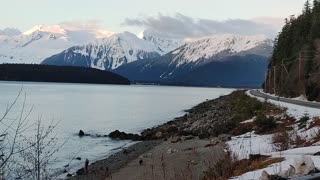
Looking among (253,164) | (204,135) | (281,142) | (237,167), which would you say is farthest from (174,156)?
(253,164)

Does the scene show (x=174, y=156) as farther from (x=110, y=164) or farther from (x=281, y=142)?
(x=281, y=142)

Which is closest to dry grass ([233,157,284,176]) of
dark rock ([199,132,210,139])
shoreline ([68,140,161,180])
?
shoreline ([68,140,161,180])

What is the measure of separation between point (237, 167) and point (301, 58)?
57.7 meters

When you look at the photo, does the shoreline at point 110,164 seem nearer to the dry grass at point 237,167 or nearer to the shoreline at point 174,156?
the shoreline at point 174,156

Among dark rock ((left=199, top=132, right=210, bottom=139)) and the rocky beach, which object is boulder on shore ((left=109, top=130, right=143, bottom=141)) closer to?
the rocky beach

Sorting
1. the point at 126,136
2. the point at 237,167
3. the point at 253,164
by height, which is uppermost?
the point at 253,164

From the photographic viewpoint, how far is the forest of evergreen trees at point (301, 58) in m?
58.4

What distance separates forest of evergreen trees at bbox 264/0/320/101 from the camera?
192 feet

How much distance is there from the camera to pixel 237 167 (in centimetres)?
1181

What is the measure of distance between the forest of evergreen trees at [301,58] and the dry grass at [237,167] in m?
39.8

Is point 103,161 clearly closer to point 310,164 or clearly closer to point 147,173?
point 147,173

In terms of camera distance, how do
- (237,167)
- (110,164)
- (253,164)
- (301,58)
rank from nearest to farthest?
(253,164) → (237,167) → (110,164) → (301,58)

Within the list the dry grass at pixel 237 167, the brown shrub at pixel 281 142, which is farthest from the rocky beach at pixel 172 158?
the brown shrub at pixel 281 142

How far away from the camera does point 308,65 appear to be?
62.0 metres
